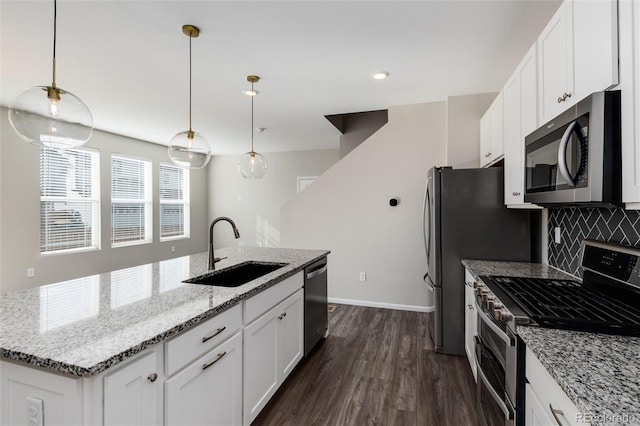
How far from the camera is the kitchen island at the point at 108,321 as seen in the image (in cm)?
95

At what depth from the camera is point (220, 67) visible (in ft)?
9.67

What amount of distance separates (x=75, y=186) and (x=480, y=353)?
5957 mm

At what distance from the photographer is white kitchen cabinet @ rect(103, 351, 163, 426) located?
38.5 inches

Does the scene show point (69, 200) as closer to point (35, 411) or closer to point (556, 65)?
point (35, 411)

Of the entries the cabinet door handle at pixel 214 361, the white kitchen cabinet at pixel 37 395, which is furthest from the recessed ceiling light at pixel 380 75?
the white kitchen cabinet at pixel 37 395

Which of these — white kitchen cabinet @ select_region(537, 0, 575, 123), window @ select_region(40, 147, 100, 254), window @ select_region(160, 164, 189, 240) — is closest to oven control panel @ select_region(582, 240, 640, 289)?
white kitchen cabinet @ select_region(537, 0, 575, 123)

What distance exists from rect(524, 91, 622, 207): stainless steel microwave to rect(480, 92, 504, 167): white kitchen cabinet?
1.09m

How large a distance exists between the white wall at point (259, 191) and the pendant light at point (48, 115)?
226 inches

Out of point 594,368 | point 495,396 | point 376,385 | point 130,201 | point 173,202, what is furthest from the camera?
point 173,202

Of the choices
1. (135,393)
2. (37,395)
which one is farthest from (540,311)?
(37,395)

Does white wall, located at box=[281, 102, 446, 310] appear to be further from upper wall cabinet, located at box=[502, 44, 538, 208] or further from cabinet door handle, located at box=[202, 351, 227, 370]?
cabinet door handle, located at box=[202, 351, 227, 370]

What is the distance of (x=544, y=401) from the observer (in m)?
1.05

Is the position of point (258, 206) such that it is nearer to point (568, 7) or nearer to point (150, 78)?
point (150, 78)

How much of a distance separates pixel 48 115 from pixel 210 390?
5.05ft
